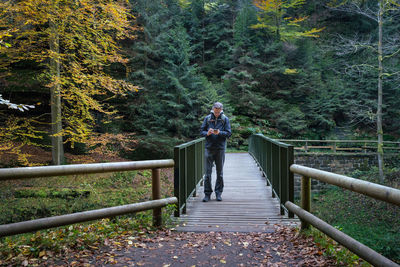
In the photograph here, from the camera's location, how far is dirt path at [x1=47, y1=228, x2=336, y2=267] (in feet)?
9.92

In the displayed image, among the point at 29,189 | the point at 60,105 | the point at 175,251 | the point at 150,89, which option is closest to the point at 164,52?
the point at 150,89

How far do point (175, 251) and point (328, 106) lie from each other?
88.7 feet

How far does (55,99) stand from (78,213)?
889 centimetres

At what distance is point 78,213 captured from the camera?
3277 mm

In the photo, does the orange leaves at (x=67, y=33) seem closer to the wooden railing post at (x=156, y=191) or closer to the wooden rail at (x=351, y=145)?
the wooden railing post at (x=156, y=191)

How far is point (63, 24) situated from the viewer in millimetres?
9578

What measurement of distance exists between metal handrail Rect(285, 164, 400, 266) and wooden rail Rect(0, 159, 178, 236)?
1.93 m

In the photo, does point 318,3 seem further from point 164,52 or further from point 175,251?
point 175,251

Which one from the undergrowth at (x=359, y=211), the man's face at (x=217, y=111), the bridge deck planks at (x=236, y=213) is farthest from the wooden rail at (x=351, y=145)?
the man's face at (x=217, y=111)

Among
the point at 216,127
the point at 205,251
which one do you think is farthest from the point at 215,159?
the point at 205,251

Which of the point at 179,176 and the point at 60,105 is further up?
the point at 60,105

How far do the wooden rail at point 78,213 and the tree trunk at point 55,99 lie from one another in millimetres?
6918

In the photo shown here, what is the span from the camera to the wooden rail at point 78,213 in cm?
282

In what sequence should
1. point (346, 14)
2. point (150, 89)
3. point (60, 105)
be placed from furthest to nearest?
point (346, 14), point (150, 89), point (60, 105)
